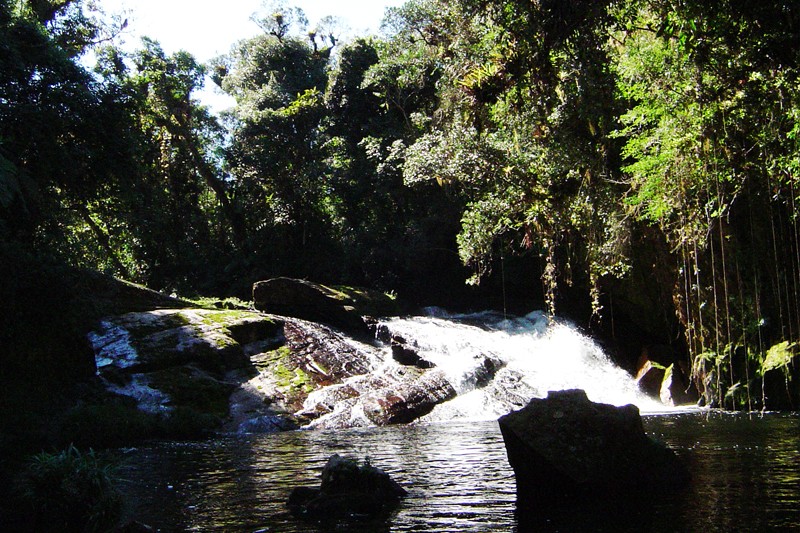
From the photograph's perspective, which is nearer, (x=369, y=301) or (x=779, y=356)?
(x=779, y=356)

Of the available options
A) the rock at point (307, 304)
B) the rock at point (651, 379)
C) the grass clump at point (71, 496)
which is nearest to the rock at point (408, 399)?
the rock at point (307, 304)

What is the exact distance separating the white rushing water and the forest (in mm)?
1516

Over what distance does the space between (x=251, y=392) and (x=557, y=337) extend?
1089 cm

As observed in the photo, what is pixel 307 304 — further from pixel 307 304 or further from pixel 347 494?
pixel 347 494

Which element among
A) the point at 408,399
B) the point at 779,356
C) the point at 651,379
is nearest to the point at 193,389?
the point at 408,399

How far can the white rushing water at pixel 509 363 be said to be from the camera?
17438mm

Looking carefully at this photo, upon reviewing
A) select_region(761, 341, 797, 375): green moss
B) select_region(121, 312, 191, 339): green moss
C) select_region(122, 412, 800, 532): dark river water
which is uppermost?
select_region(121, 312, 191, 339): green moss

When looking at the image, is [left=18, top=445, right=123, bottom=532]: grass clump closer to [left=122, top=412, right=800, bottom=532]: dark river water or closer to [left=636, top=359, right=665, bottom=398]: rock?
[left=122, top=412, right=800, bottom=532]: dark river water

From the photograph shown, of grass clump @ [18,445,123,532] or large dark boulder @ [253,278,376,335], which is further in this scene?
large dark boulder @ [253,278,376,335]

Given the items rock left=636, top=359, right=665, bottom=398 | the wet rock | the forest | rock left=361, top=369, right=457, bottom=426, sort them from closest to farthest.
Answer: the forest → the wet rock → rock left=361, top=369, right=457, bottom=426 → rock left=636, top=359, right=665, bottom=398

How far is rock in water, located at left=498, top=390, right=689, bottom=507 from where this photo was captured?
7.08 meters

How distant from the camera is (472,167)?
1844cm

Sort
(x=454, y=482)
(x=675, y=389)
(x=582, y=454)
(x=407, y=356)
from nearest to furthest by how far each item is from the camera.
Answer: (x=582, y=454), (x=454, y=482), (x=675, y=389), (x=407, y=356)

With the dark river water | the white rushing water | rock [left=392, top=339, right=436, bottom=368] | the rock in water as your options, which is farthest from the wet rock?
the rock in water
